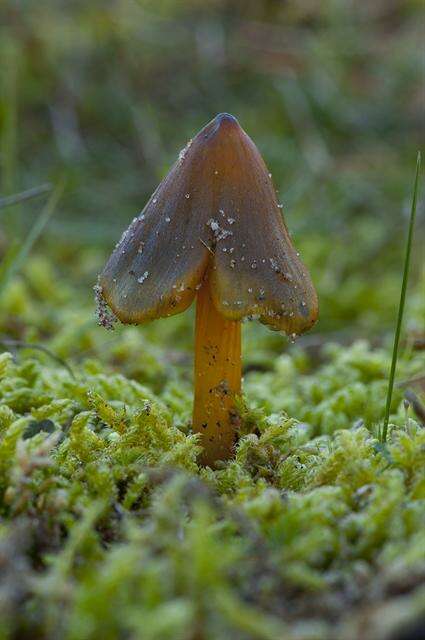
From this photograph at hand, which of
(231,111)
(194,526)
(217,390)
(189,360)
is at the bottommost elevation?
(194,526)

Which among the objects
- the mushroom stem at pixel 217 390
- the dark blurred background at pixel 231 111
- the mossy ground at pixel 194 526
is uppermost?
the dark blurred background at pixel 231 111

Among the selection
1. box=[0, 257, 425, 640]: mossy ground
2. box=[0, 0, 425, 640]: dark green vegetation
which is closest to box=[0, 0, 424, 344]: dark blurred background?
box=[0, 0, 425, 640]: dark green vegetation

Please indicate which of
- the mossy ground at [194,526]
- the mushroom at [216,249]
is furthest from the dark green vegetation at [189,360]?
the mushroom at [216,249]

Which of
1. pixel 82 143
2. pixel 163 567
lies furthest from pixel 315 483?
pixel 82 143

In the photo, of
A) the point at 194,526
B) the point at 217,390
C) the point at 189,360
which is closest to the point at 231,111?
the point at 189,360

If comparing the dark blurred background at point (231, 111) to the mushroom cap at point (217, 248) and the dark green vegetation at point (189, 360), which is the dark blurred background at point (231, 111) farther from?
the mushroom cap at point (217, 248)

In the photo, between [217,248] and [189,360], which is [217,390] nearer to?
[217,248]
